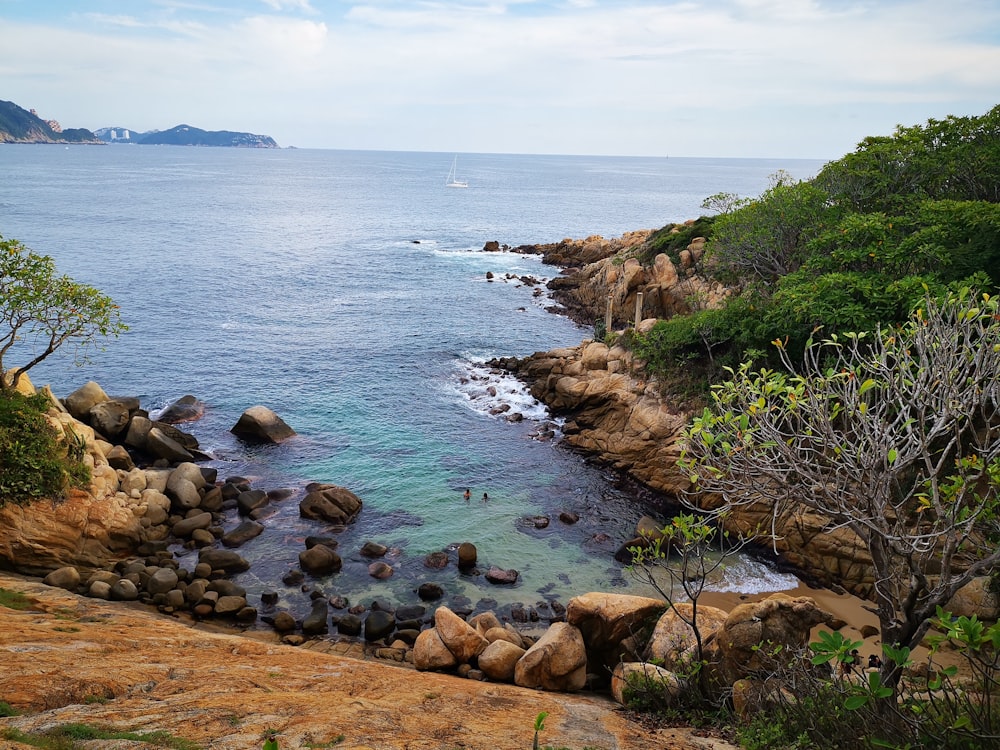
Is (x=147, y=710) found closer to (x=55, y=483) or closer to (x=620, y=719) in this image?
(x=620, y=719)

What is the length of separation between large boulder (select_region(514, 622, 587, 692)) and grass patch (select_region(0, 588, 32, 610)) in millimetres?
13923

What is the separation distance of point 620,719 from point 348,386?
3079 cm

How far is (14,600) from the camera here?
17.9 m

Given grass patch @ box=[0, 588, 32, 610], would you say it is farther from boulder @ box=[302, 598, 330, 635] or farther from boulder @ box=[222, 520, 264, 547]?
boulder @ box=[302, 598, 330, 635]

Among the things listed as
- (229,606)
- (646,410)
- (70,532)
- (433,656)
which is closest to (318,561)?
(229,606)

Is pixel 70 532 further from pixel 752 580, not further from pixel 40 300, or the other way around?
pixel 752 580

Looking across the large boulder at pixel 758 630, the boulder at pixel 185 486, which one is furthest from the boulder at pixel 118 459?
the large boulder at pixel 758 630

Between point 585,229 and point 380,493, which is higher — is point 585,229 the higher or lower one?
the higher one

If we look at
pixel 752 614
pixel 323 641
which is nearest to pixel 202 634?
pixel 323 641

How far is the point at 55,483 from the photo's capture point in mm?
21906

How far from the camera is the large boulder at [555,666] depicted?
651 inches

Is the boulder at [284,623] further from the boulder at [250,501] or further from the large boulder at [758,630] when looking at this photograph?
the large boulder at [758,630]

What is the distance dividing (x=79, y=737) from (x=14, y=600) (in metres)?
10.6

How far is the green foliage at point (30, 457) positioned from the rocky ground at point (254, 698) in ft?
17.1
